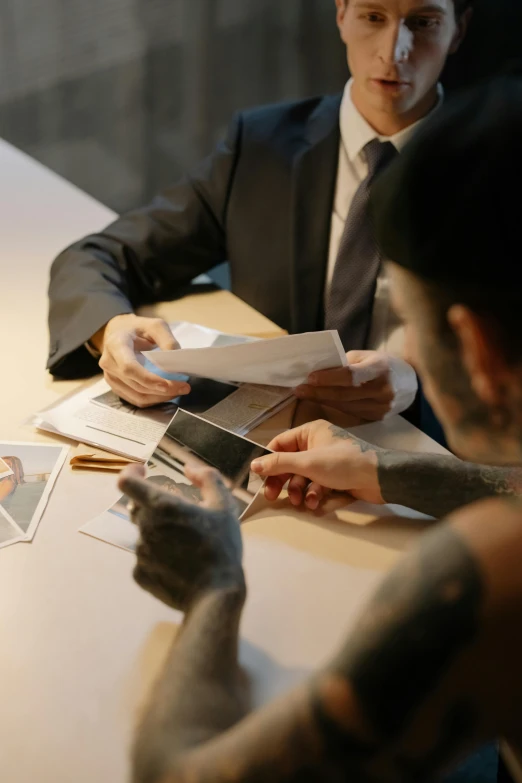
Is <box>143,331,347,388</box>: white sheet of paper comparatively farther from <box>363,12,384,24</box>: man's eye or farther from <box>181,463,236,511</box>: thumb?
<box>363,12,384,24</box>: man's eye

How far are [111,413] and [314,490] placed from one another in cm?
33

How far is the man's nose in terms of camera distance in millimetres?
1304

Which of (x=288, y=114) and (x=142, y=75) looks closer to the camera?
(x=288, y=114)

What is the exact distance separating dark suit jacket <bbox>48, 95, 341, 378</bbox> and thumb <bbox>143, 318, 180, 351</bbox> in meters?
0.18

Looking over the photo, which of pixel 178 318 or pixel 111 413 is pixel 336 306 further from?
pixel 111 413

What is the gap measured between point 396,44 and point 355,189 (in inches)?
9.7

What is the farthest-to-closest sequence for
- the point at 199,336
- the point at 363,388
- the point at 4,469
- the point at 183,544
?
the point at 199,336 → the point at 363,388 → the point at 4,469 → the point at 183,544

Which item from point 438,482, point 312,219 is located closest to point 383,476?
point 438,482

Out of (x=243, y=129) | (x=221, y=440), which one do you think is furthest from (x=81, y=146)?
(x=221, y=440)

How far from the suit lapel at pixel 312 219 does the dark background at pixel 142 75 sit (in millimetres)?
1391

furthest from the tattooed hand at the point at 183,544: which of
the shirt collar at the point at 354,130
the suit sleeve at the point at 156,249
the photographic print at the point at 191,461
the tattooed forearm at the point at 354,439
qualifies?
the shirt collar at the point at 354,130

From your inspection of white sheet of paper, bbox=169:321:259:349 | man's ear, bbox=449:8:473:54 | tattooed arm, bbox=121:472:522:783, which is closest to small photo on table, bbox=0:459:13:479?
white sheet of paper, bbox=169:321:259:349

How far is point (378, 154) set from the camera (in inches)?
53.8

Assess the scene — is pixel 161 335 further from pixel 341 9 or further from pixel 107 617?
pixel 341 9
